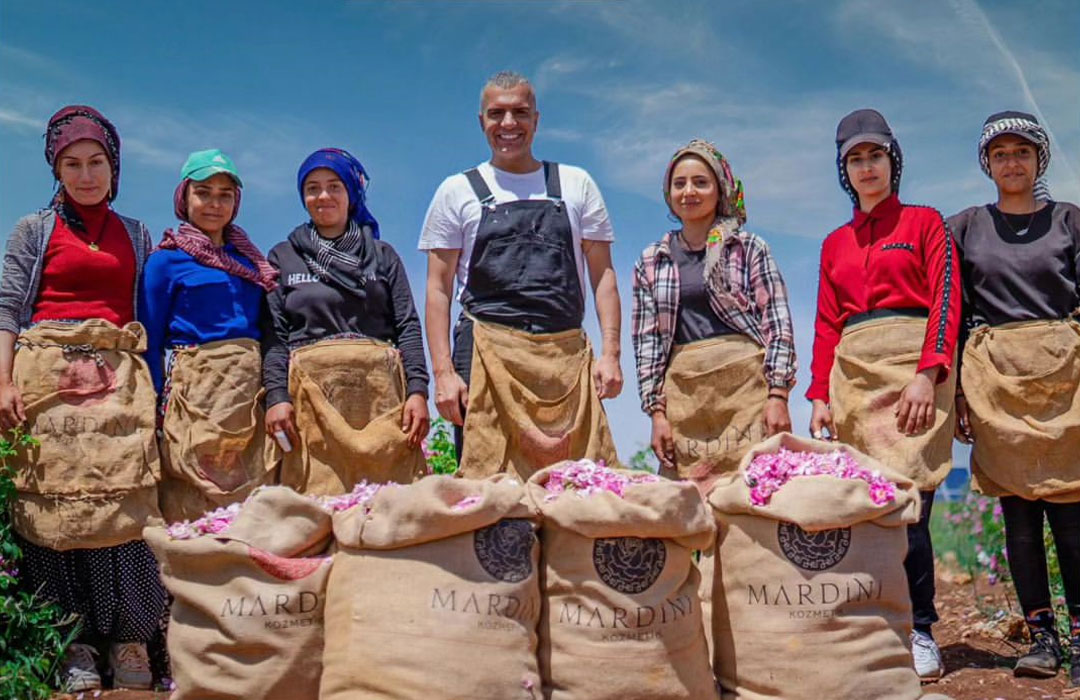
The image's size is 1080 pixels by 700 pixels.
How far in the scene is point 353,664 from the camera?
3229mm

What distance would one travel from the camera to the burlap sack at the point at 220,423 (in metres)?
4.52

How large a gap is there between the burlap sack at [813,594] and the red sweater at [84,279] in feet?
9.02

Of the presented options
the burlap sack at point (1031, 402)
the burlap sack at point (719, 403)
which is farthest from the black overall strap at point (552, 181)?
the burlap sack at point (1031, 402)

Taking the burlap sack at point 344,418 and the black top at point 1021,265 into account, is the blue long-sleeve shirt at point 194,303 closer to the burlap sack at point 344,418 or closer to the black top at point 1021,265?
the burlap sack at point 344,418

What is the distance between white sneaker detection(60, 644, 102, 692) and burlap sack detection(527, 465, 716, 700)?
7.35ft

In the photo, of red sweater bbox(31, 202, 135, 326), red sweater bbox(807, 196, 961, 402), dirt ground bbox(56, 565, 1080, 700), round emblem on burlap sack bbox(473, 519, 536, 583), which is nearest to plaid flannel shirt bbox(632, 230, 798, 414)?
red sweater bbox(807, 196, 961, 402)

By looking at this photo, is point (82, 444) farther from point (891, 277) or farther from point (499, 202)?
point (891, 277)

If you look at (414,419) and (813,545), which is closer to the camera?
(813,545)

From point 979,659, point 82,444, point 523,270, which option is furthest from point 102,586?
point 979,659

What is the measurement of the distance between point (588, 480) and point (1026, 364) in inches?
82.4

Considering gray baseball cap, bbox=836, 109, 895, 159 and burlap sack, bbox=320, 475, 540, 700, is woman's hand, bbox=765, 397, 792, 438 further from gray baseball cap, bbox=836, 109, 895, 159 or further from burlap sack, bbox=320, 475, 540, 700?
burlap sack, bbox=320, 475, 540, 700

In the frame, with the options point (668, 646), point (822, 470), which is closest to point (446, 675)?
point (668, 646)

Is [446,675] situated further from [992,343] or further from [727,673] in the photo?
[992,343]

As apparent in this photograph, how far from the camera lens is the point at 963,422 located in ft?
15.2
